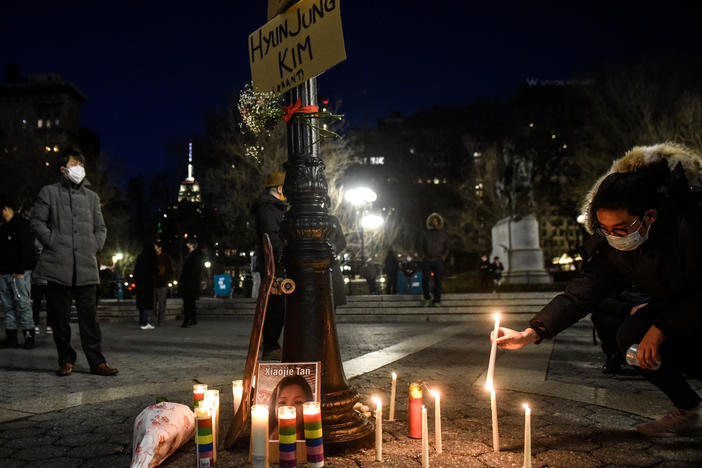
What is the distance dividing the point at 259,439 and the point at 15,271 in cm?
738

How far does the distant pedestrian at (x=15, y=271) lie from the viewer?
814 centimetres

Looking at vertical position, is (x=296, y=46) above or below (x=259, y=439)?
above

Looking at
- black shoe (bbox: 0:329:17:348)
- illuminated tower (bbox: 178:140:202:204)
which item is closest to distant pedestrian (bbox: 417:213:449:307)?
black shoe (bbox: 0:329:17:348)

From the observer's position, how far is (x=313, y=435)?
253 cm

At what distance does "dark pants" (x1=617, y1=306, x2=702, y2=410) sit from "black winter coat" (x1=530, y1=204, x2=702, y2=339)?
0.36ft

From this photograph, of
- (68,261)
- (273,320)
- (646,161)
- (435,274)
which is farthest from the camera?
(435,274)

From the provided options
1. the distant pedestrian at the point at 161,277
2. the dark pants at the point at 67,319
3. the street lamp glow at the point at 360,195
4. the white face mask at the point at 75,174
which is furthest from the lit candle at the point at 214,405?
the street lamp glow at the point at 360,195

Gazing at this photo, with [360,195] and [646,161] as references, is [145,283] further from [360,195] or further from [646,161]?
[646,161]

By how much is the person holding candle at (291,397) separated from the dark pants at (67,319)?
11.0 ft

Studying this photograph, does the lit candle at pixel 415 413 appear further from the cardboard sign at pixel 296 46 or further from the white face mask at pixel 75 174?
the white face mask at pixel 75 174

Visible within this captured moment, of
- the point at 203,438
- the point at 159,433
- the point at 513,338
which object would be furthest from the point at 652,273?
the point at 159,433

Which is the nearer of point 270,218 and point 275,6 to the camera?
point 275,6

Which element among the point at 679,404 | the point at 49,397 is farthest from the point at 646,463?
the point at 49,397

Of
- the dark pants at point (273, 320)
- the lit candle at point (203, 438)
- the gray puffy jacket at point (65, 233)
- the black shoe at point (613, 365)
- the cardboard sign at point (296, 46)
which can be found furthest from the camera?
the dark pants at point (273, 320)
